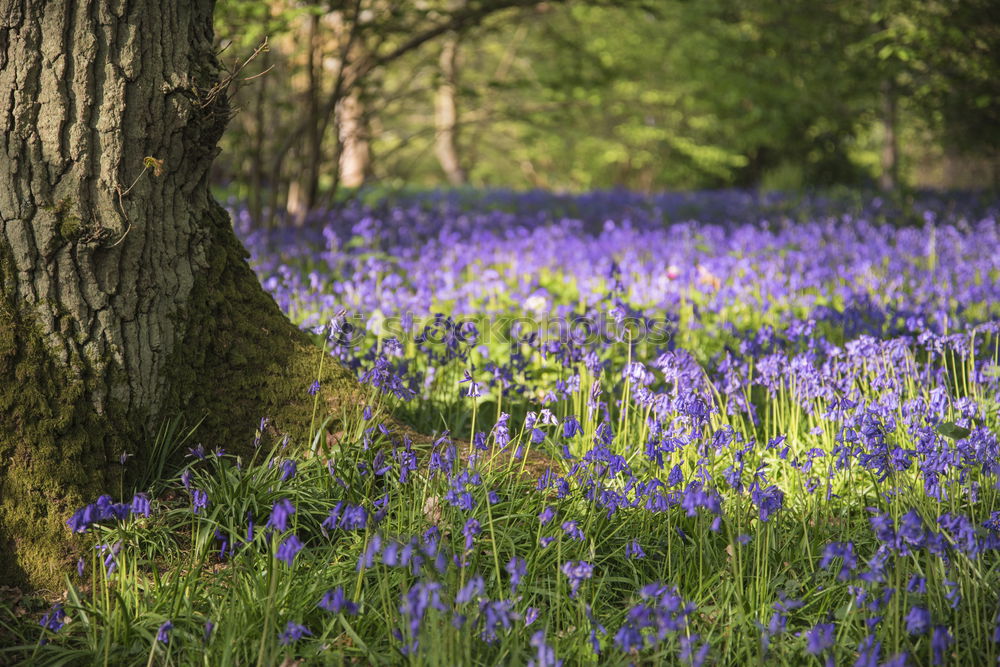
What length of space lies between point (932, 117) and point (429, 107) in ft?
59.3

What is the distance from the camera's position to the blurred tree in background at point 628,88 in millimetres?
7824

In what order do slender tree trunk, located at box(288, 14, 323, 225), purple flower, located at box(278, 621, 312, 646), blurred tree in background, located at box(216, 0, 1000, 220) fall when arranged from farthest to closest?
blurred tree in background, located at box(216, 0, 1000, 220) → slender tree trunk, located at box(288, 14, 323, 225) → purple flower, located at box(278, 621, 312, 646)

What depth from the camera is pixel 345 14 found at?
24.1 ft

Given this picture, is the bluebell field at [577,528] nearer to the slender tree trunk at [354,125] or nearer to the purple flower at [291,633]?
the purple flower at [291,633]

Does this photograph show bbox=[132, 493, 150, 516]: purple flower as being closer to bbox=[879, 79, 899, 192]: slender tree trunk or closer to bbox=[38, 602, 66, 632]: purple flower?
bbox=[38, 602, 66, 632]: purple flower

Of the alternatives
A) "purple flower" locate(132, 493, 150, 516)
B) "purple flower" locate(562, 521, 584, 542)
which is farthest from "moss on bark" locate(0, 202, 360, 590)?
"purple flower" locate(562, 521, 584, 542)

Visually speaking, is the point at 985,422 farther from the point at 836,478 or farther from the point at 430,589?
→ the point at 430,589

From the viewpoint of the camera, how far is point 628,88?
23.7 meters

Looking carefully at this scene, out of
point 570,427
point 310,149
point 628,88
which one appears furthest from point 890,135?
point 570,427

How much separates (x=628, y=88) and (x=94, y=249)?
74.5ft

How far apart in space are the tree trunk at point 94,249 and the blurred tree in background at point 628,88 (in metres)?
0.40

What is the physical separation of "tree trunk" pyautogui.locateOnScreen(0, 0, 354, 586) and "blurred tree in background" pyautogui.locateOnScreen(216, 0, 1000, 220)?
0.40 m

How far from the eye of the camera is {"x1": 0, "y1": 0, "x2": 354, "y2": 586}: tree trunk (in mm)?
2383

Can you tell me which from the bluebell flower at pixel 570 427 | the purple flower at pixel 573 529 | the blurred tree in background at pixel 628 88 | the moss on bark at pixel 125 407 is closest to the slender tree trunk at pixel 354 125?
the blurred tree in background at pixel 628 88
